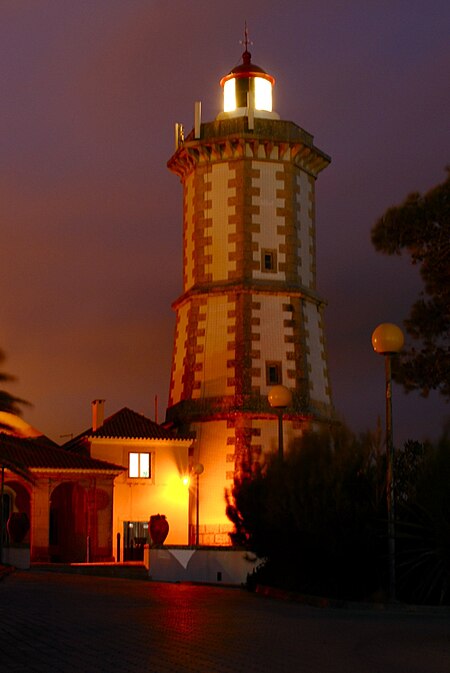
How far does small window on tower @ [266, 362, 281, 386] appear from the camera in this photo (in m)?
38.4

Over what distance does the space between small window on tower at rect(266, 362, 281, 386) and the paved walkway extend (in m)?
20.1

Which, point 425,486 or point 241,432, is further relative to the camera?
point 241,432

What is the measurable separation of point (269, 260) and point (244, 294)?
1653 millimetres

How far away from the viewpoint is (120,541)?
38.5m

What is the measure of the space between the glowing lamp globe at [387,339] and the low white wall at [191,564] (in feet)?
36.7

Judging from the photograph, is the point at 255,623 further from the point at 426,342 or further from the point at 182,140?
the point at 182,140

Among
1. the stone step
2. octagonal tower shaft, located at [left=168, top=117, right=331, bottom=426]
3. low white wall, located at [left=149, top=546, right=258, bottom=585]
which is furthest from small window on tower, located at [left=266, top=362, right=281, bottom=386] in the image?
low white wall, located at [left=149, top=546, right=258, bottom=585]

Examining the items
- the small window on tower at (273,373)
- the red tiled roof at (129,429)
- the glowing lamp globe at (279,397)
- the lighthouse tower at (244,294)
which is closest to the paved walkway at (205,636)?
the glowing lamp globe at (279,397)

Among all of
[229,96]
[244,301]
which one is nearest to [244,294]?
[244,301]

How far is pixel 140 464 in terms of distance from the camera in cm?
3978

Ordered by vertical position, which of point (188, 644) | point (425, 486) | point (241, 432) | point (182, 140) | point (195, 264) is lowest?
point (188, 644)

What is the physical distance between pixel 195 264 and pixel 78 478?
29.1ft

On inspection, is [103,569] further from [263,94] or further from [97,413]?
[263,94]

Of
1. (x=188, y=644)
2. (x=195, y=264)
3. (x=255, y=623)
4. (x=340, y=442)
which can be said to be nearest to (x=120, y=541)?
(x=195, y=264)
